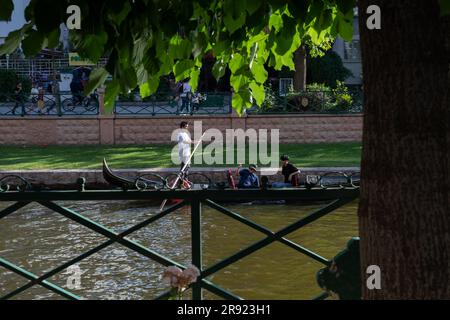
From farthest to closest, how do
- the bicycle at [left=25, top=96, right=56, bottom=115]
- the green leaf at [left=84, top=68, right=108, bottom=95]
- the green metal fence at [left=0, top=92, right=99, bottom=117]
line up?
1. the bicycle at [left=25, top=96, right=56, bottom=115]
2. the green metal fence at [left=0, top=92, right=99, bottom=117]
3. the green leaf at [left=84, top=68, right=108, bottom=95]

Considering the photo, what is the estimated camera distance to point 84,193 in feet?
13.1

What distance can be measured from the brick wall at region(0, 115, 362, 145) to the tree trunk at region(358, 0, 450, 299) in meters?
19.8

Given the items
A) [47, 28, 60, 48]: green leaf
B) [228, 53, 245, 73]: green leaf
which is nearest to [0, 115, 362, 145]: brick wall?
[228, 53, 245, 73]: green leaf

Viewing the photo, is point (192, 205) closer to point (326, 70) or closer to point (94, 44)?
point (94, 44)

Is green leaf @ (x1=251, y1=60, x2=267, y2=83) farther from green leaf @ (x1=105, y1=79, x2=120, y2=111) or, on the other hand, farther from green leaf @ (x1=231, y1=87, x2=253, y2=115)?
green leaf @ (x1=105, y1=79, x2=120, y2=111)

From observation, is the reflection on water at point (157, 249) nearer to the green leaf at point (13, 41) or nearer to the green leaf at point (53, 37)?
the green leaf at point (13, 41)

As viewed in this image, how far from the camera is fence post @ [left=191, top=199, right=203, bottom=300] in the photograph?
4.02m

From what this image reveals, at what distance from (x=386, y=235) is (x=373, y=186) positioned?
7.1 inches

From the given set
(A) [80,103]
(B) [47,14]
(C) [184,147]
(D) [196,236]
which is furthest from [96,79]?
(A) [80,103]

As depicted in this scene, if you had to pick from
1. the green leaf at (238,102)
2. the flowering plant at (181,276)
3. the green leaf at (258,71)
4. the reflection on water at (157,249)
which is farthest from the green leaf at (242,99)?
the reflection on water at (157,249)

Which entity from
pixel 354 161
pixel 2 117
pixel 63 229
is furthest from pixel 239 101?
pixel 2 117

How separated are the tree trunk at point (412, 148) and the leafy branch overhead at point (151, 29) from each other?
58 centimetres

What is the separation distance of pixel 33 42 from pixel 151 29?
0.78m

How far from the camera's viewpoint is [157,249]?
1262 cm
